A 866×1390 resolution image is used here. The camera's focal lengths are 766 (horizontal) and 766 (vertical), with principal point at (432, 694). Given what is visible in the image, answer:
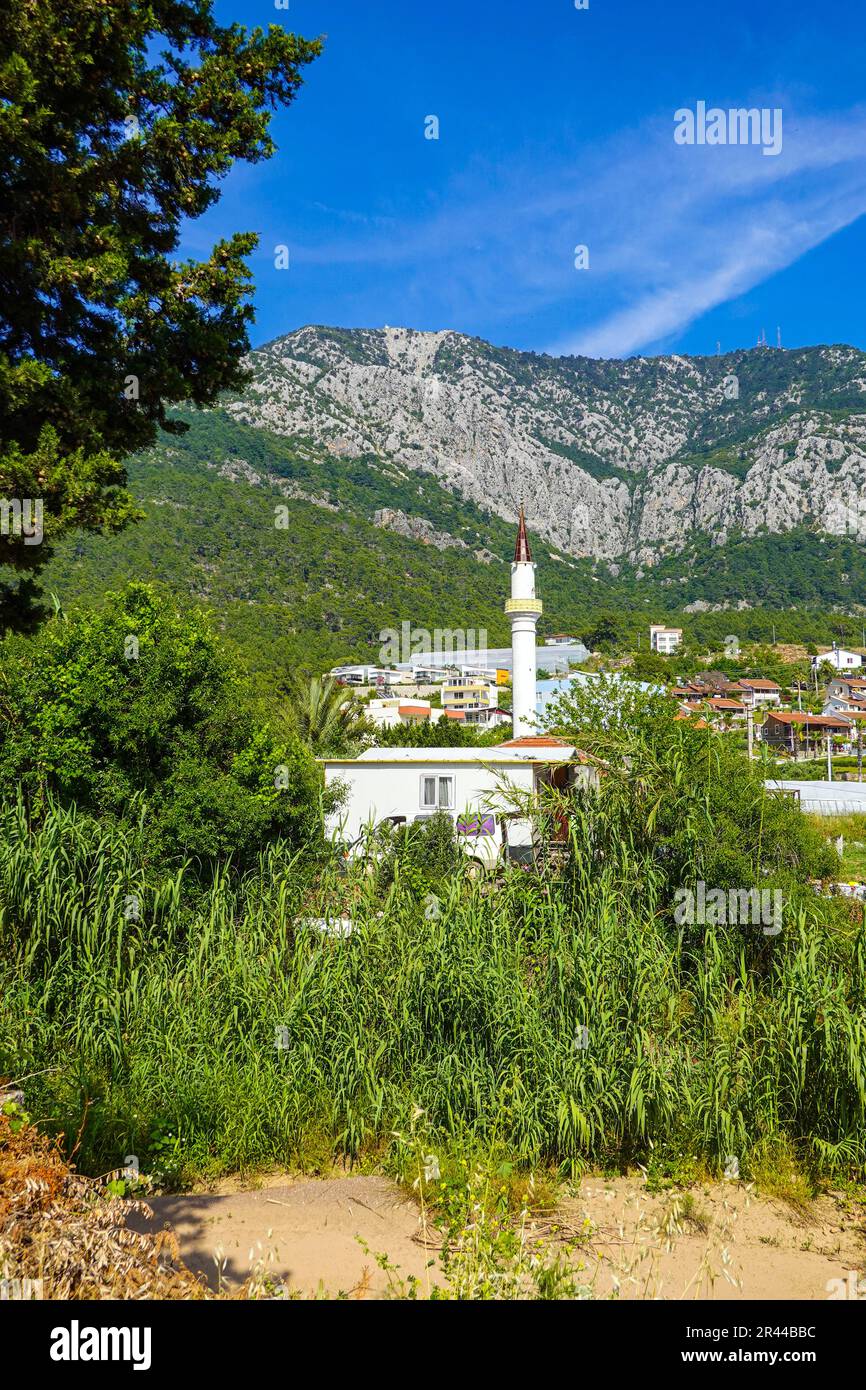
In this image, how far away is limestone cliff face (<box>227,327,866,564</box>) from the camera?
395ft

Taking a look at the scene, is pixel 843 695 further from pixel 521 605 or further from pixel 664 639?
pixel 521 605

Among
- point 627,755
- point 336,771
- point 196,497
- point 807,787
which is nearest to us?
point 627,755

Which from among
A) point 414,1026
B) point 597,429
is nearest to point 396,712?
point 414,1026

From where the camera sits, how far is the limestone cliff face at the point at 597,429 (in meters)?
120

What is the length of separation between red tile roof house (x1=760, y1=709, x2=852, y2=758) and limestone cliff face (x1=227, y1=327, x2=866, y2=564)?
71.4 metres

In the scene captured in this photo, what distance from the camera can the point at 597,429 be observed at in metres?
148

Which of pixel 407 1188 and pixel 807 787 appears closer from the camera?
pixel 407 1188

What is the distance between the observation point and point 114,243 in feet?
17.9

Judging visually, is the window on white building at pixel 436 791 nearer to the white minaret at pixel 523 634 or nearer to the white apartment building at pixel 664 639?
the white minaret at pixel 523 634

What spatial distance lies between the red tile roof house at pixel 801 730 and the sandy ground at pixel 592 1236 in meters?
53.4

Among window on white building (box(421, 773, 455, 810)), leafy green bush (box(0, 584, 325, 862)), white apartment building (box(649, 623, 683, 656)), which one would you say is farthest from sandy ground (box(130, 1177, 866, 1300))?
white apartment building (box(649, 623, 683, 656))

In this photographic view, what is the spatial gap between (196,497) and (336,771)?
253ft
